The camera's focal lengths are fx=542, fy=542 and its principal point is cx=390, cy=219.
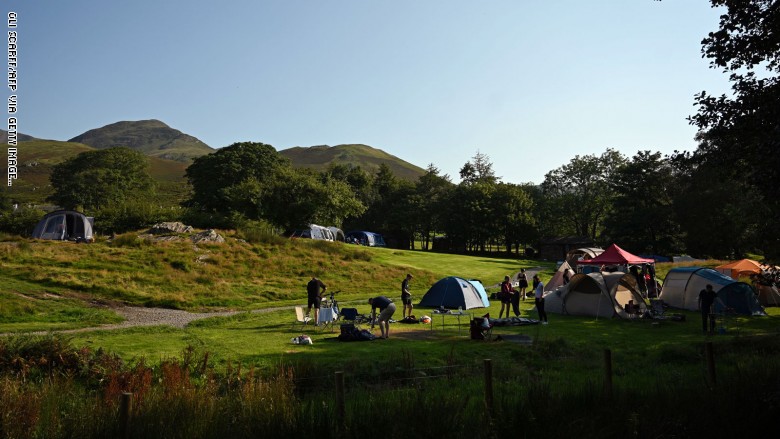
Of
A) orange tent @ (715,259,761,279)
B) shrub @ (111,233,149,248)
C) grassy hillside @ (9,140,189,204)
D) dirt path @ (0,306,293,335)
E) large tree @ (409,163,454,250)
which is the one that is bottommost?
dirt path @ (0,306,293,335)

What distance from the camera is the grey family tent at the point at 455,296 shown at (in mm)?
24625

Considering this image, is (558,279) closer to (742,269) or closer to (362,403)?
(742,269)

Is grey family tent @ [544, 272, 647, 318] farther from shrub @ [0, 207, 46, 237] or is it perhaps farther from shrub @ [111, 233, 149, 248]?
shrub @ [0, 207, 46, 237]

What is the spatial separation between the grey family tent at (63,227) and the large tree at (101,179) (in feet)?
140

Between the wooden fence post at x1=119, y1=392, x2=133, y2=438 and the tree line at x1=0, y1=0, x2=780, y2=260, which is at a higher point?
the tree line at x1=0, y1=0, x2=780, y2=260

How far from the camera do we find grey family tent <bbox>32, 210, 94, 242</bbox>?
121 ft

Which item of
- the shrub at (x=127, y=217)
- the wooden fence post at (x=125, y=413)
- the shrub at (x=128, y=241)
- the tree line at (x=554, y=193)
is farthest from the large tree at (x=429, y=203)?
the wooden fence post at (x=125, y=413)

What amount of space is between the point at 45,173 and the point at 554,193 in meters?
122

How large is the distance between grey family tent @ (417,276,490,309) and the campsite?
1.71 ft

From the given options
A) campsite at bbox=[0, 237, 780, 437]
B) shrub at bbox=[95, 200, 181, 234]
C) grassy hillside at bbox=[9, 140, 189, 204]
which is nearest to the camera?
campsite at bbox=[0, 237, 780, 437]

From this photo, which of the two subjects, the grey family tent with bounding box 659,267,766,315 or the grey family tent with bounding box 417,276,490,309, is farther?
the grey family tent with bounding box 417,276,490,309

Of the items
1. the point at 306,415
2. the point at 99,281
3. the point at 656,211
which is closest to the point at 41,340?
the point at 306,415

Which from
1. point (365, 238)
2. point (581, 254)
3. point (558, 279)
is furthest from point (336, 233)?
point (558, 279)

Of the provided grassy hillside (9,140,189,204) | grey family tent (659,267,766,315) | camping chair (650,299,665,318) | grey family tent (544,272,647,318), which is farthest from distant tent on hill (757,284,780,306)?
Answer: grassy hillside (9,140,189,204)
